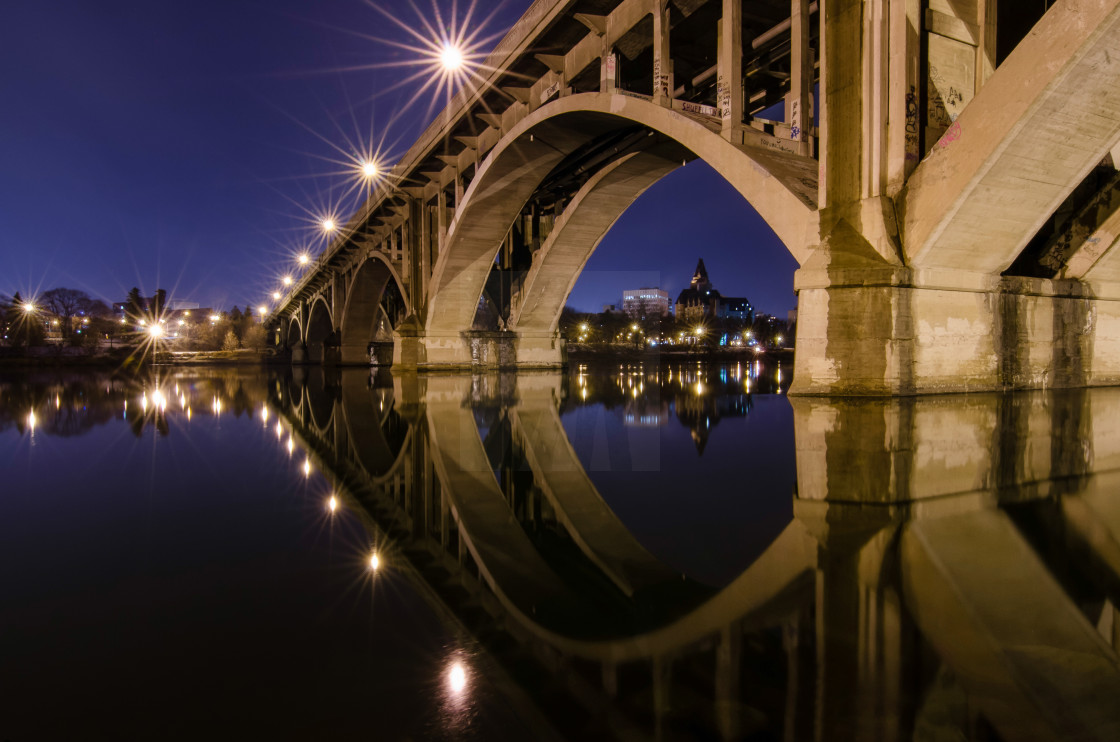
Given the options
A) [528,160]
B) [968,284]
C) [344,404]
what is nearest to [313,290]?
[528,160]

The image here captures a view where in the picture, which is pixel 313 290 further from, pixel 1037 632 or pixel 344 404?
pixel 1037 632

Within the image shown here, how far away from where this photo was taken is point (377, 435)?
7.38 meters

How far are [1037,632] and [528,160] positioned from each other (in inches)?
773

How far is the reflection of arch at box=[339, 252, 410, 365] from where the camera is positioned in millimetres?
38469

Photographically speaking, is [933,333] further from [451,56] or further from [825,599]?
[451,56]

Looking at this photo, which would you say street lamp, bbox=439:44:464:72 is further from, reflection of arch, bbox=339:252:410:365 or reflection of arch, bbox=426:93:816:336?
reflection of arch, bbox=339:252:410:365

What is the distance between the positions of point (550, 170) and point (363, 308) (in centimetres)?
2535

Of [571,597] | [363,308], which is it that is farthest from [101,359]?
[571,597]

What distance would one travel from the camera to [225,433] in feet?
Answer: 24.7

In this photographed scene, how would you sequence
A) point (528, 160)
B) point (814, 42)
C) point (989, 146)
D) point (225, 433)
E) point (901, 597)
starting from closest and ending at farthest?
point (901, 597) → point (225, 433) → point (989, 146) → point (814, 42) → point (528, 160)

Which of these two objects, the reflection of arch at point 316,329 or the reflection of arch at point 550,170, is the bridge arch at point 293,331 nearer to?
the reflection of arch at point 316,329

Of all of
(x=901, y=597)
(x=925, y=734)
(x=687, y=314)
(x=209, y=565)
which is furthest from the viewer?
(x=687, y=314)

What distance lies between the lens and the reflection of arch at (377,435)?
211 inches

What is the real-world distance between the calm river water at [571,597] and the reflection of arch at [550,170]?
6.29 metres
